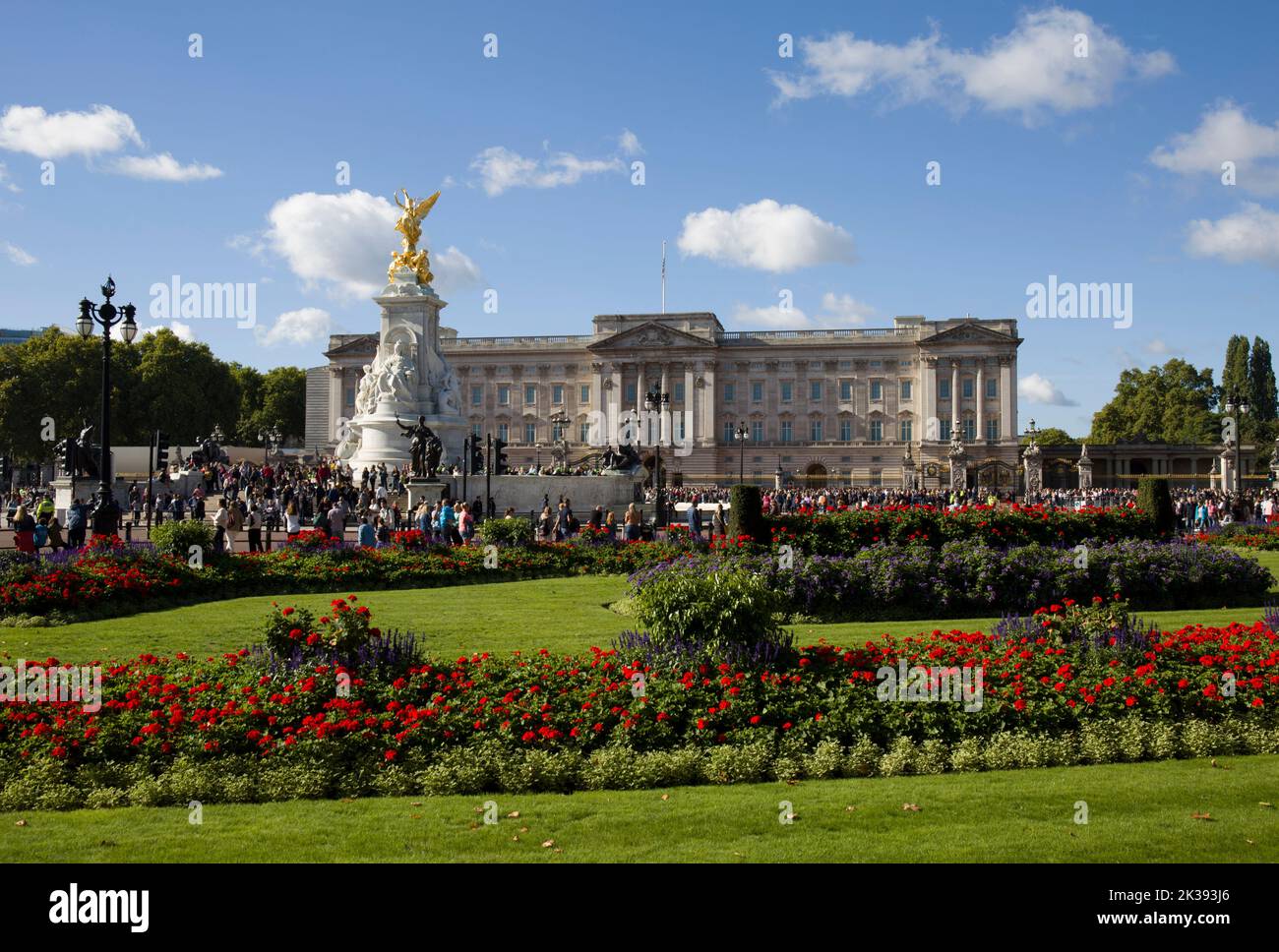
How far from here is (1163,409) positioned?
94.5 m

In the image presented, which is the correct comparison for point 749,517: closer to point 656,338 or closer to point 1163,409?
point 656,338

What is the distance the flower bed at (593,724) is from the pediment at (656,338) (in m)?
83.7

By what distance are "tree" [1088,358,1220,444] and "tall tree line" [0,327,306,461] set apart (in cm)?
7406

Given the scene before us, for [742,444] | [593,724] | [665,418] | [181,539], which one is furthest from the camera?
[665,418]

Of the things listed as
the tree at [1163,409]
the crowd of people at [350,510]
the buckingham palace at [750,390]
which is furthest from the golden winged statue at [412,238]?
the tree at [1163,409]

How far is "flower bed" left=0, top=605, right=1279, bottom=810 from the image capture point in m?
6.79

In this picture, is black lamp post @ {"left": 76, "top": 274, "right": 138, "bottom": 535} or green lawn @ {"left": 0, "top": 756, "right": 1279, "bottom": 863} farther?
black lamp post @ {"left": 76, "top": 274, "right": 138, "bottom": 535}

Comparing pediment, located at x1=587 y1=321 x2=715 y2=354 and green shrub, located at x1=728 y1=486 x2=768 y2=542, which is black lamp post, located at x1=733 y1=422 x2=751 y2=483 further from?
green shrub, located at x1=728 y1=486 x2=768 y2=542

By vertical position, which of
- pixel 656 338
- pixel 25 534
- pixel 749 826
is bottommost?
pixel 749 826

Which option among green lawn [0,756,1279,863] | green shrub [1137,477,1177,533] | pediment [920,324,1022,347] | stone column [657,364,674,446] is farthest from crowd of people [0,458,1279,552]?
stone column [657,364,674,446]

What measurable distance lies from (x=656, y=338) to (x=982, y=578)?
79570 millimetres

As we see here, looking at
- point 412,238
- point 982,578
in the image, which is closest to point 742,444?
point 412,238
